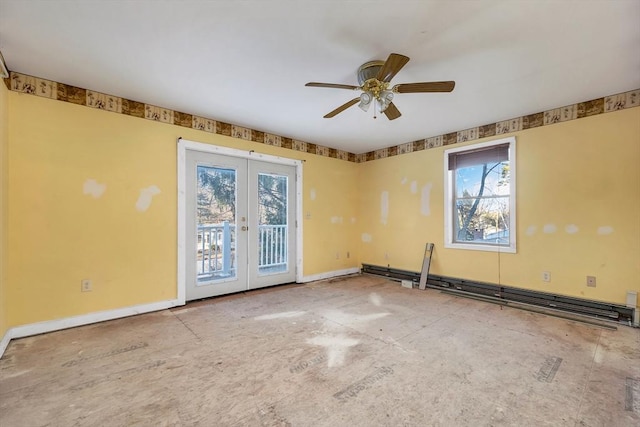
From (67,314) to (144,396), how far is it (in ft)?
6.08

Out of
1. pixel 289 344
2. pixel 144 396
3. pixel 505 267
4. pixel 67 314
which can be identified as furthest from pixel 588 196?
pixel 67 314

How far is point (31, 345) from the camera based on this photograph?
8.21ft

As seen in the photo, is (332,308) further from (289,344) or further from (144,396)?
(144,396)

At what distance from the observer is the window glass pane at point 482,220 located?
13.3 feet

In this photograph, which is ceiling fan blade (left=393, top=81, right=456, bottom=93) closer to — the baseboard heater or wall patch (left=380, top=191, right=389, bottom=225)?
the baseboard heater

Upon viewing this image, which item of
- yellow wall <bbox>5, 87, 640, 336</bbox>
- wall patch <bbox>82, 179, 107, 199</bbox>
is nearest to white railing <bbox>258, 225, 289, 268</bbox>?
yellow wall <bbox>5, 87, 640, 336</bbox>

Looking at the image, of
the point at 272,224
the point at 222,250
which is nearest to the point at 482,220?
the point at 272,224

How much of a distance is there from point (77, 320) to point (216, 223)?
1.82 metres

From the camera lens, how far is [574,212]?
3.39 m

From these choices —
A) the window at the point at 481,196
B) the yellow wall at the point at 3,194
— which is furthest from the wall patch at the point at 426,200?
the yellow wall at the point at 3,194

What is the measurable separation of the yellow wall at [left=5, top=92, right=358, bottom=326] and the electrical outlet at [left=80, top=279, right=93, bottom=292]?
1.6 inches

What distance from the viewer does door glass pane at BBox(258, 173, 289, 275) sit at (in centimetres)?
455

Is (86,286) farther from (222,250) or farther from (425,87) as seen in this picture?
(425,87)

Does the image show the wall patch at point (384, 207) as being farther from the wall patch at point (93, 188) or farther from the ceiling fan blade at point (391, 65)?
the wall patch at point (93, 188)
